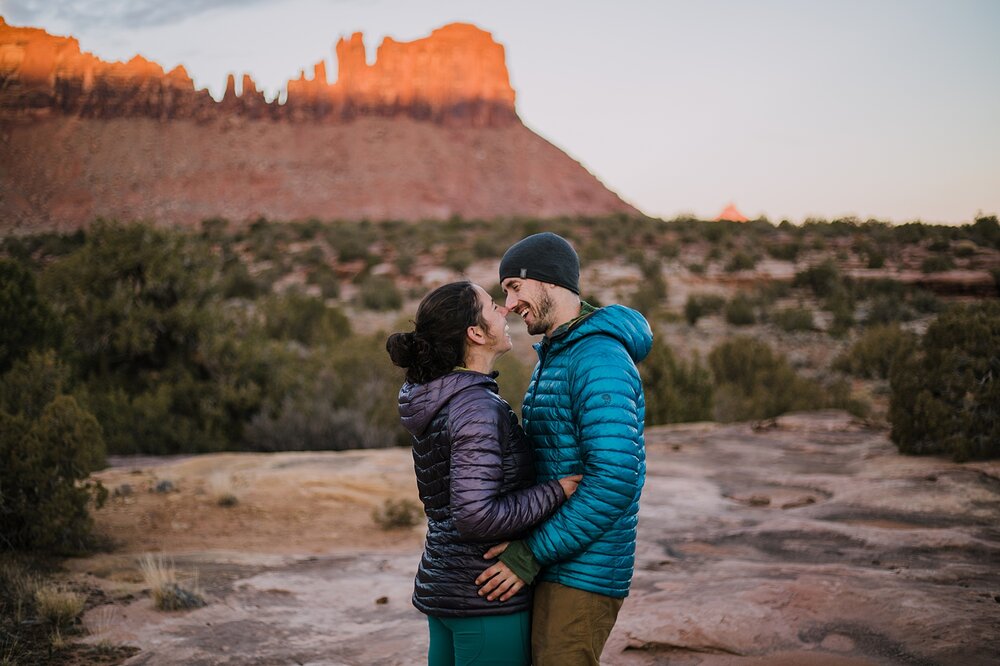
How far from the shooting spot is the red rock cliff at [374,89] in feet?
150

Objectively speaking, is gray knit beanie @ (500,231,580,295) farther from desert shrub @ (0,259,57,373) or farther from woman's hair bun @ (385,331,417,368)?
desert shrub @ (0,259,57,373)

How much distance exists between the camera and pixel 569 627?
2.30 meters

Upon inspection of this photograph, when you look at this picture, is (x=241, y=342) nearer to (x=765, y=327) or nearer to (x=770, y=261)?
(x=765, y=327)

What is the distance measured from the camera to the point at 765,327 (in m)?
21.0

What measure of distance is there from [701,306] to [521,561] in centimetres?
2060

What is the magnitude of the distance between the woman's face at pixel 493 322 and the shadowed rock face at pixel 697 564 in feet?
6.24

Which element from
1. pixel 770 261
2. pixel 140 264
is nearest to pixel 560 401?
pixel 140 264

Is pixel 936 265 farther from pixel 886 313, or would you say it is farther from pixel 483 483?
pixel 483 483

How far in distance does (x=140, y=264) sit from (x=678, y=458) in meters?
8.26

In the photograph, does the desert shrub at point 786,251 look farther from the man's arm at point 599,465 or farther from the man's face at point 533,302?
the man's arm at point 599,465

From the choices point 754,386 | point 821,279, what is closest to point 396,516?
point 754,386

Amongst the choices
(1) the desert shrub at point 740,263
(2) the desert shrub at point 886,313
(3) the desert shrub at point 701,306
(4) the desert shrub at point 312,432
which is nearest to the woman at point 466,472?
(4) the desert shrub at point 312,432

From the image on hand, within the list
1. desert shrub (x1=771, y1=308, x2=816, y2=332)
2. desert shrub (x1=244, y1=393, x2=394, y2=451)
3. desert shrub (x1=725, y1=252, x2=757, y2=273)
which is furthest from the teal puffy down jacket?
desert shrub (x1=725, y1=252, x2=757, y2=273)

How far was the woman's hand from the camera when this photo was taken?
2318 millimetres
